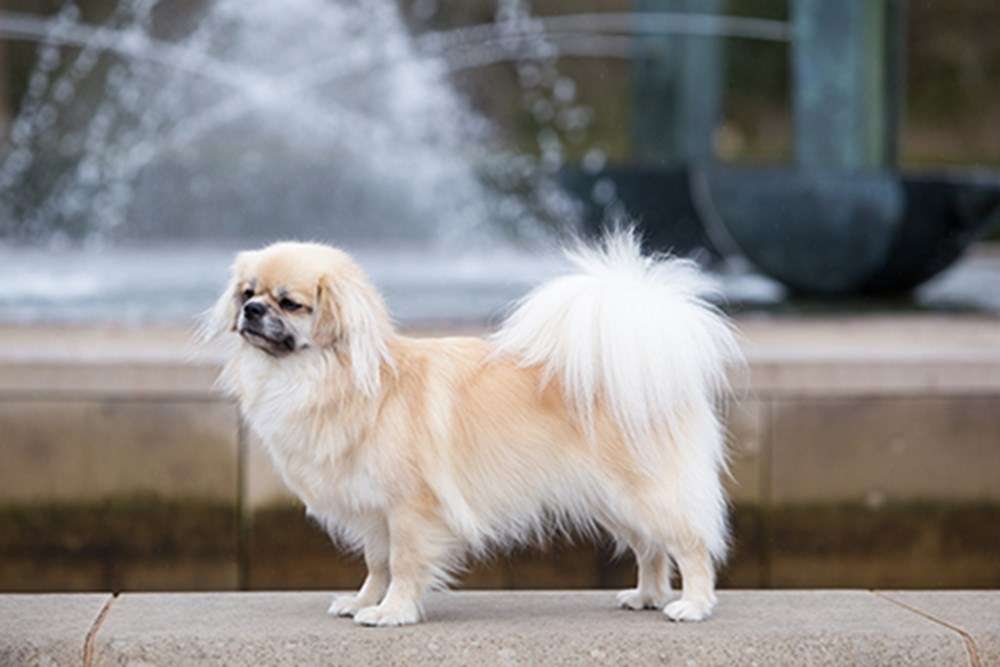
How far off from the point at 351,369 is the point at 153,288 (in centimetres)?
741

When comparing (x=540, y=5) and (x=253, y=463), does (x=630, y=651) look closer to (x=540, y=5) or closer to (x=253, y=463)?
(x=253, y=463)

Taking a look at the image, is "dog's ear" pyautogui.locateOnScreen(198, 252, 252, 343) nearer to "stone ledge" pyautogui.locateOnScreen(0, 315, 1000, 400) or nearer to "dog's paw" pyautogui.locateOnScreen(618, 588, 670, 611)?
"dog's paw" pyautogui.locateOnScreen(618, 588, 670, 611)

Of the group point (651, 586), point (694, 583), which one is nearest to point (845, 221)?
point (651, 586)

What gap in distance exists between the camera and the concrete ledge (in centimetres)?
432

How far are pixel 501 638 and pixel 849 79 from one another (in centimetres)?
734

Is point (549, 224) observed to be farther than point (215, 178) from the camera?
No

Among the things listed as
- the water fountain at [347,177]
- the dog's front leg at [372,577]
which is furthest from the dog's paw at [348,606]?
the water fountain at [347,177]

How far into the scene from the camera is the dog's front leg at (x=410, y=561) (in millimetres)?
4465

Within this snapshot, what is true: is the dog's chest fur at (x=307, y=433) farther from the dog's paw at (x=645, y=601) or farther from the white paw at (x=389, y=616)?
the dog's paw at (x=645, y=601)

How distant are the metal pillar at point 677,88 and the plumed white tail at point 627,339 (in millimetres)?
9466

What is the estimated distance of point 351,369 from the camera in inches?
174

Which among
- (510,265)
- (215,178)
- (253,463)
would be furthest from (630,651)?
(215,178)

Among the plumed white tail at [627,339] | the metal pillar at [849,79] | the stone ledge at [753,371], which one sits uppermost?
the metal pillar at [849,79]

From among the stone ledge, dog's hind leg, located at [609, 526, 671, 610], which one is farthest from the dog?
the stone ledge
